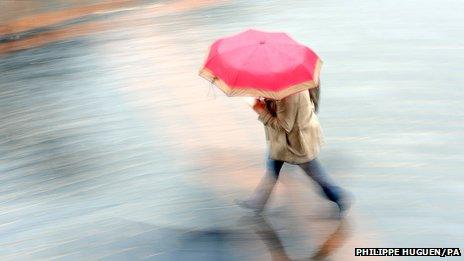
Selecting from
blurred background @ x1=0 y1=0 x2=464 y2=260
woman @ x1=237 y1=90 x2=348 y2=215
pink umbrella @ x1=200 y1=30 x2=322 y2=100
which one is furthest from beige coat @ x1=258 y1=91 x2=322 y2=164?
blurred background @ x1=0 y1=0 x2=464 y2=260

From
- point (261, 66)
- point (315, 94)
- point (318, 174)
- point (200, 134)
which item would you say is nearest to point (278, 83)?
point (261, 66)

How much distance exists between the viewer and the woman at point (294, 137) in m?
4.59

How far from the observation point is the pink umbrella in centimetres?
424

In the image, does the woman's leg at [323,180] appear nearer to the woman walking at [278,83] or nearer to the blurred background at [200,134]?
the woman walking at [278,83]

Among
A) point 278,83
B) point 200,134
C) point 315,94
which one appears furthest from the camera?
point 200,134

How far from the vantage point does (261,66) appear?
4.33 meters

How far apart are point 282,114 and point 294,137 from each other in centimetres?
27

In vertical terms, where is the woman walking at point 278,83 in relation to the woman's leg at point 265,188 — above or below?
above

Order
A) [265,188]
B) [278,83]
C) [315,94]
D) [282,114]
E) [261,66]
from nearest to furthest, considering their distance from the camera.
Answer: [278,83]
[261,66]
[282,114]
[315,94]
[265,188]

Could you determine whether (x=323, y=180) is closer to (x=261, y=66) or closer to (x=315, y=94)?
(x=315, y=94)

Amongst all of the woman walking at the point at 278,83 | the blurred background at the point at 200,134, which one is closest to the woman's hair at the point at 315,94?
the woman walking at the point at 278,83

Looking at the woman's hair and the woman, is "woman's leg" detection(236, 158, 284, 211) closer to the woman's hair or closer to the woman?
the woman

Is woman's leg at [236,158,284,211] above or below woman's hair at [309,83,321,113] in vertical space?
below

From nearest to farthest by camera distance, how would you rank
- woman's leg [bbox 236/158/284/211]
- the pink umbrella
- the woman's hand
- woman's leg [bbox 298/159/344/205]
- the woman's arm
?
1. the pink umbrella
2. the woman's arm
3. the woman's hand
4. woman's leg [bbox 298/159/344/205]
5. woman's leg [bbox 236/158/284/211]
